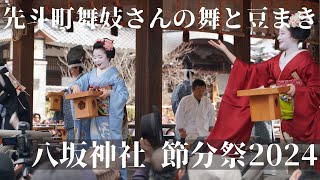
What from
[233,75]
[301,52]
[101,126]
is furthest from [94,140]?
[301,52]

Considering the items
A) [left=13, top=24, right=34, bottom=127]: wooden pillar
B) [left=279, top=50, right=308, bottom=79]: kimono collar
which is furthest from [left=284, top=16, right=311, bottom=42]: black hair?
[left=13, top=24, right=34, bottom=127]: wooden pillar

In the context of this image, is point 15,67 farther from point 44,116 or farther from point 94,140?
point 44,116

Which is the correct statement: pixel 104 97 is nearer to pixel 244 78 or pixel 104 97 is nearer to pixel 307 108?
pixel 244 78

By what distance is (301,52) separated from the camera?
530 cm

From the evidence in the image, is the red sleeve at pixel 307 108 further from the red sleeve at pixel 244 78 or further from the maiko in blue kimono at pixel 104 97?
the maiko in blue kimono at pixel 104 97

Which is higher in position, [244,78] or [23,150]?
[244,78]

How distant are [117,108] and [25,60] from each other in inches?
113

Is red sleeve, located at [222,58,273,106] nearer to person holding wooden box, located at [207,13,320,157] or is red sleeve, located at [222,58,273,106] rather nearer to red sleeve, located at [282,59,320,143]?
person holding wooden box, located at [207,13,320,157]

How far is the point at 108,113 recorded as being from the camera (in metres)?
6.48

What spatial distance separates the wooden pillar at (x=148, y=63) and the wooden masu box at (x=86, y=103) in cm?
105

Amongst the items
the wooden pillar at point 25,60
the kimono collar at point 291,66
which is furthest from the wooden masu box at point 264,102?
the wooden pillar at point 25,60

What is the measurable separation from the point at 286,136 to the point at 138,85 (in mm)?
2516

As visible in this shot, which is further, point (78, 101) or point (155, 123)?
point (78, 101)

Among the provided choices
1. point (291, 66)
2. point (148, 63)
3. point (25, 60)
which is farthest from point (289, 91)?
point (25, 60)
